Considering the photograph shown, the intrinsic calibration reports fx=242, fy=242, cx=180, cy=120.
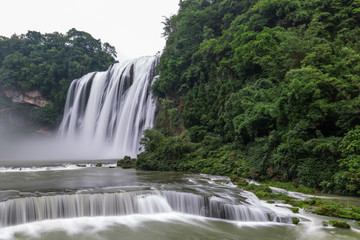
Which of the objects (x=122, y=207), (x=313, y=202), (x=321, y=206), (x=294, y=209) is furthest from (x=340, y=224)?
(x=122, y=207)

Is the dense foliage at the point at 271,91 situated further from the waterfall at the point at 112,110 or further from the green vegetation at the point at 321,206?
the waterfall at the point at 112,110

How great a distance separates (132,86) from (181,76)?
29.5ft

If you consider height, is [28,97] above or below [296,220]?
above

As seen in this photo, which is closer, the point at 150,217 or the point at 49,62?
the point at 150,217

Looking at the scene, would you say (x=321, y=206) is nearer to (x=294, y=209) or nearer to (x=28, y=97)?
(x=294, y=209)

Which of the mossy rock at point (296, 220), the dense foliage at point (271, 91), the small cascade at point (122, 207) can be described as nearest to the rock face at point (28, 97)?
the dense foliage at point (271, 91)

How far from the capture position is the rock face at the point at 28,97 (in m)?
41.9

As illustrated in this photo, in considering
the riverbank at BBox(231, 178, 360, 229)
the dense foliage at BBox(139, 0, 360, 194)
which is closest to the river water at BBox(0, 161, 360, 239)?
the riverbank at BBox(231, 178, 360, 229)

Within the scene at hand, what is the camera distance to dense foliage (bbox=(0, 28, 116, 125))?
41938mm

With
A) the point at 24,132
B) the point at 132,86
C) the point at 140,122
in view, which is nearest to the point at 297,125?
the point at 140,122

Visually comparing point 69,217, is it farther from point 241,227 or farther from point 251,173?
point 251,173

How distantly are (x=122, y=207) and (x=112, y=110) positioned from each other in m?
25.3

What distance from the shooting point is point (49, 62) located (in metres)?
45.5

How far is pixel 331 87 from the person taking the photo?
36.0 feet
